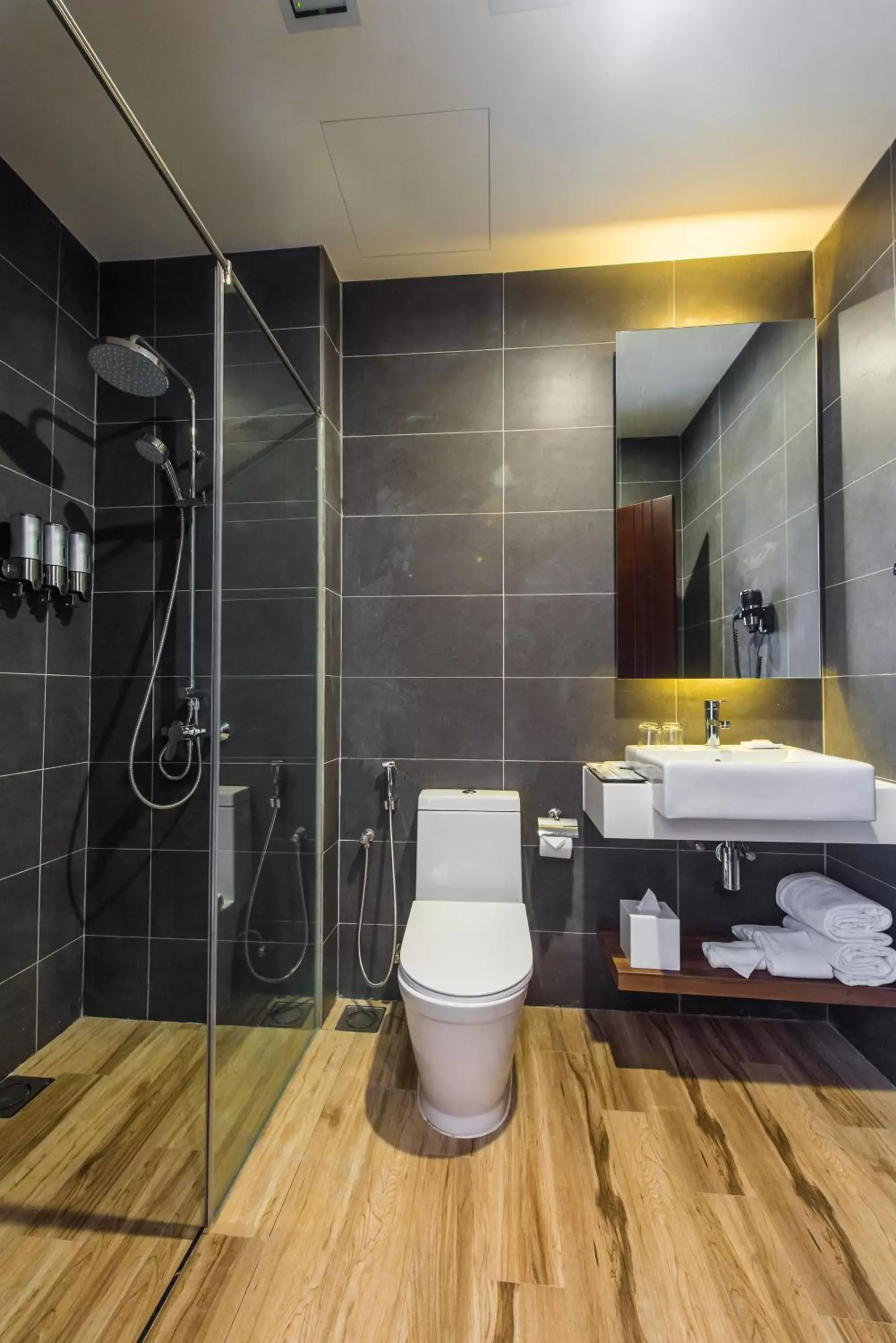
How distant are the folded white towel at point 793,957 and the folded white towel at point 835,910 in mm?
63

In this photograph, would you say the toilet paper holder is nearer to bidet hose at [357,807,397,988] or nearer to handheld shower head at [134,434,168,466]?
bidet hose at [357,807,397,988]

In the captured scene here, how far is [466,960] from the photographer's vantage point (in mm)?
→ 1507

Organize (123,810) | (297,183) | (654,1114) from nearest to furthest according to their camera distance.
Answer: (654,1114) < (297,183) < (123,810)

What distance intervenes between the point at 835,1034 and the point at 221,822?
2.07 metres

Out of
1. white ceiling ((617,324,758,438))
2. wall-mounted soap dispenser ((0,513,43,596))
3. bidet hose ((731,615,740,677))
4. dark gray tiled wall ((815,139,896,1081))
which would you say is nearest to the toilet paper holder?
bidet hose ((731,615,740,677))

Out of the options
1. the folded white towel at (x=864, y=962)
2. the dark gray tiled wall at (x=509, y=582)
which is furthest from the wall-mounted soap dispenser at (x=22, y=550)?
the folded white towel at (x=864, y=962)

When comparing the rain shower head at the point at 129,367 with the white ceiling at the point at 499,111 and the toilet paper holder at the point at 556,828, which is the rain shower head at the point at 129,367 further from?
the toilet paper holder at the point at 556,828

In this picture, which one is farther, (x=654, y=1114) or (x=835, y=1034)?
(x=835, y=1034)

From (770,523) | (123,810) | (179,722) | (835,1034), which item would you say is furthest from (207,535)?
(835,1034)

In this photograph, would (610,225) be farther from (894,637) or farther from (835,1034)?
(835,1034)

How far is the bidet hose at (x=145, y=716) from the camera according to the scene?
1.78 meters

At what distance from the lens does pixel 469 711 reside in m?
2.12

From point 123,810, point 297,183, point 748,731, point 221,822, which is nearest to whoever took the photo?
point 221,822

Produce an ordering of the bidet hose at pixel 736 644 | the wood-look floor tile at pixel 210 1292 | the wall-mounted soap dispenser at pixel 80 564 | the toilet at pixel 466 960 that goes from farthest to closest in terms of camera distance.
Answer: the bidet hose at pixel 736 644 → the wall-mounted soap dispenser at pixel 80 564 → the toilet at pixel 466 960 → the wood-look floor tile at pixel 210 1292
